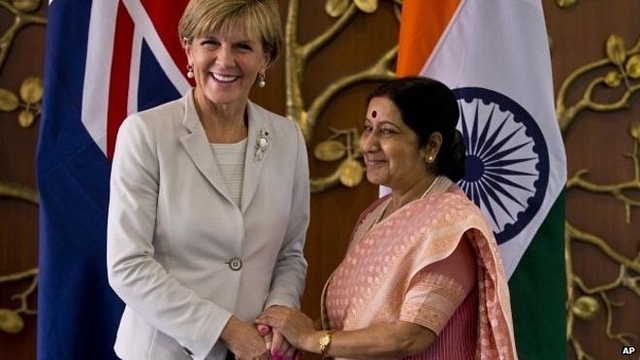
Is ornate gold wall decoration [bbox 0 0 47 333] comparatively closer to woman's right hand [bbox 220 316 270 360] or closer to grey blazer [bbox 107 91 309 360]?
grey blazer [bbox 107 91 309 360]

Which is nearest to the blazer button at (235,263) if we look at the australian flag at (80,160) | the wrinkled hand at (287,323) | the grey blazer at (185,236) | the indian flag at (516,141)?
the grey blazer at (185,236)

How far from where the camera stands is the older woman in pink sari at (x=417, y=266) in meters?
1.49

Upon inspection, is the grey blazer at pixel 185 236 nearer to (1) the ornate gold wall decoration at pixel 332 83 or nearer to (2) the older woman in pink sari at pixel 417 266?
(2) the older woman in pink sari at pixel 417 266

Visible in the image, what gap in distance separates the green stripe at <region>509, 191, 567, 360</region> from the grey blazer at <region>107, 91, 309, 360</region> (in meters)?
0.81

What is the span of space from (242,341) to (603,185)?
5.19 ft

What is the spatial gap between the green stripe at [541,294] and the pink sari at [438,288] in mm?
596

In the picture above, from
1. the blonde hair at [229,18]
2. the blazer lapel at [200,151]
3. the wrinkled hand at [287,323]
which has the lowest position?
the wrinkled hand at [287,323]

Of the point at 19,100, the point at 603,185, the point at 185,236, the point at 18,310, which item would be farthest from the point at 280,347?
the point at 603,185

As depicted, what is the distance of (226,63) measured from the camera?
4.76 feet

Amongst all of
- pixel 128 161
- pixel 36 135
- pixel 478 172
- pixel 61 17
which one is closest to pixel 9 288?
pixel 36 135

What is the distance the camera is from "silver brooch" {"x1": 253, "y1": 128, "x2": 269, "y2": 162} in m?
1.55

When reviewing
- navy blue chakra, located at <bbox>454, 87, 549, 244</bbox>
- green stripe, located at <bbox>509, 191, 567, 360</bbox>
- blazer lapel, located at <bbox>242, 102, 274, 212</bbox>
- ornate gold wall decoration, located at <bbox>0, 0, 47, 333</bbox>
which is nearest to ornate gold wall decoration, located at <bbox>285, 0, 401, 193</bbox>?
navy blue chakra, located at <bbox>454, 87, 549, 244</bbox>

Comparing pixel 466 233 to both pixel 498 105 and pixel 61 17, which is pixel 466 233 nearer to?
pixel 498 105

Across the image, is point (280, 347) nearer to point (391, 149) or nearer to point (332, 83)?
point (391, 149)
